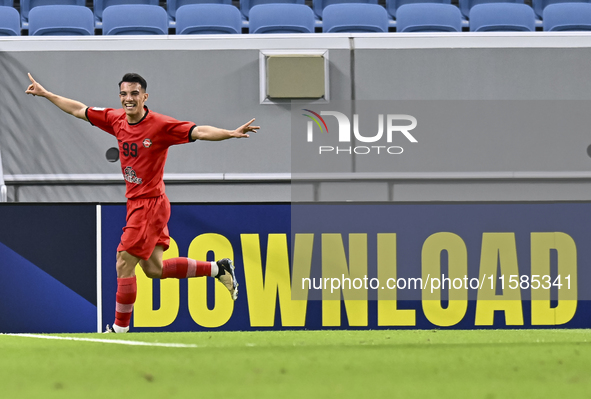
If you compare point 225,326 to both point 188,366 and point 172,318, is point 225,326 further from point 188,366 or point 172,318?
point 188,366

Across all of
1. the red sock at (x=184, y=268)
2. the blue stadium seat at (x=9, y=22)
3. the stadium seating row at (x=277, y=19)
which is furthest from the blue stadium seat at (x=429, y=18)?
the blue stadium seat at (x=9, y=22)

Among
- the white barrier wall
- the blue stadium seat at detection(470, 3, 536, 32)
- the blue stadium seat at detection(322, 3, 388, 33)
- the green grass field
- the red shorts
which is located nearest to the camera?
the green grass field

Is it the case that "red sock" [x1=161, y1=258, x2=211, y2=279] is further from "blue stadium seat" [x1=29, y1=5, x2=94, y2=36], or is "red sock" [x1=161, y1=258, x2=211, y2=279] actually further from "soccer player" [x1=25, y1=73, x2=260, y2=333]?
"blue stadium seat" [x1=29, y1=5, x2=94, y2=36]

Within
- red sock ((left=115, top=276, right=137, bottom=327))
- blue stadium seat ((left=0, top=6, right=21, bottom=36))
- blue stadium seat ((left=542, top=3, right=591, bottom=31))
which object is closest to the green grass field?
red sock ((left=115, top=276, right=137, bottom=327))

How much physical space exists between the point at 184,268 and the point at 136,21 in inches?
148

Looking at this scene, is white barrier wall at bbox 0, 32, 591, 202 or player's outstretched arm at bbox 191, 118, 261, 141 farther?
white barrier wall at bbox 0, 32, 591, 202

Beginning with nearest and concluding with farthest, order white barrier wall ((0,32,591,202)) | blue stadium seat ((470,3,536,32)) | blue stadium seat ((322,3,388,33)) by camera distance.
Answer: white barrier wall ((0,32,591,202)), blue stadium seat ((322,3,388,33)), blue stadium seat ((470,3,536,32))

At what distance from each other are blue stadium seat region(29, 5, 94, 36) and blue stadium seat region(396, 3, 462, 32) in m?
3.67

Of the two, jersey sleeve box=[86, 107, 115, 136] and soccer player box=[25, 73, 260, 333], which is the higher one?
jersey sleeve box=[86, 107, 115, 136]

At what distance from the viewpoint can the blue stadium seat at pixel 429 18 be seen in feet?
26.7

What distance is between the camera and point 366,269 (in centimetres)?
573

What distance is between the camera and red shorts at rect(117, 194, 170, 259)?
514 centimetres

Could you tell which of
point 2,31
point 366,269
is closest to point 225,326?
point 366,269

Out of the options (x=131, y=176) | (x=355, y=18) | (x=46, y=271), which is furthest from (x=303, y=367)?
(x=355, y=18)
